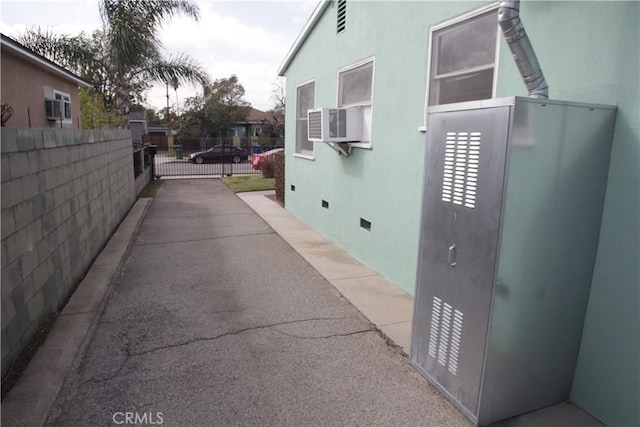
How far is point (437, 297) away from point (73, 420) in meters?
2.52

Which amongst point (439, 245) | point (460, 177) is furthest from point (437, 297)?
point (460, 177)

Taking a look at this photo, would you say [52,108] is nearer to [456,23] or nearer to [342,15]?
[342,15]

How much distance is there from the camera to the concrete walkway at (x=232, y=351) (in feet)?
9.48

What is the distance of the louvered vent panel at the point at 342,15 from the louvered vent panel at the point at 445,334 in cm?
497

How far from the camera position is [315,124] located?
6.76 metres

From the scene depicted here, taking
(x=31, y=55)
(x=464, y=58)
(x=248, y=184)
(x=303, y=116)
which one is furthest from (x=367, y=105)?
(x=248, y=184)

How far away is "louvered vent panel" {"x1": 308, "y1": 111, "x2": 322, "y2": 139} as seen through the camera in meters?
6.55

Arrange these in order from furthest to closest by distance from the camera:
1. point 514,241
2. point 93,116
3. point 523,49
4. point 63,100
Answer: point 93,116 < point 63,100 < point 523,49 < point 514,241

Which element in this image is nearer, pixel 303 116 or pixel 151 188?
pixel 303 116

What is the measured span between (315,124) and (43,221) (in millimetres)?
3969

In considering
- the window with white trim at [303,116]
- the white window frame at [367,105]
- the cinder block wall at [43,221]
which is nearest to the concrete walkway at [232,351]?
the cinder block wall at [43,221]

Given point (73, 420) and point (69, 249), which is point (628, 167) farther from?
point (69, 249)

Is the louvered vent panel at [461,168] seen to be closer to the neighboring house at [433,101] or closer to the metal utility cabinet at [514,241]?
the metal utility cabinet at [514,241]

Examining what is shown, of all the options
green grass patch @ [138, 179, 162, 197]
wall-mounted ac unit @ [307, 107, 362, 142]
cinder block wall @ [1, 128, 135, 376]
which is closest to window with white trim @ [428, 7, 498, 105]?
wall-mounted ac unit @ [307, 107, 362, 142]
